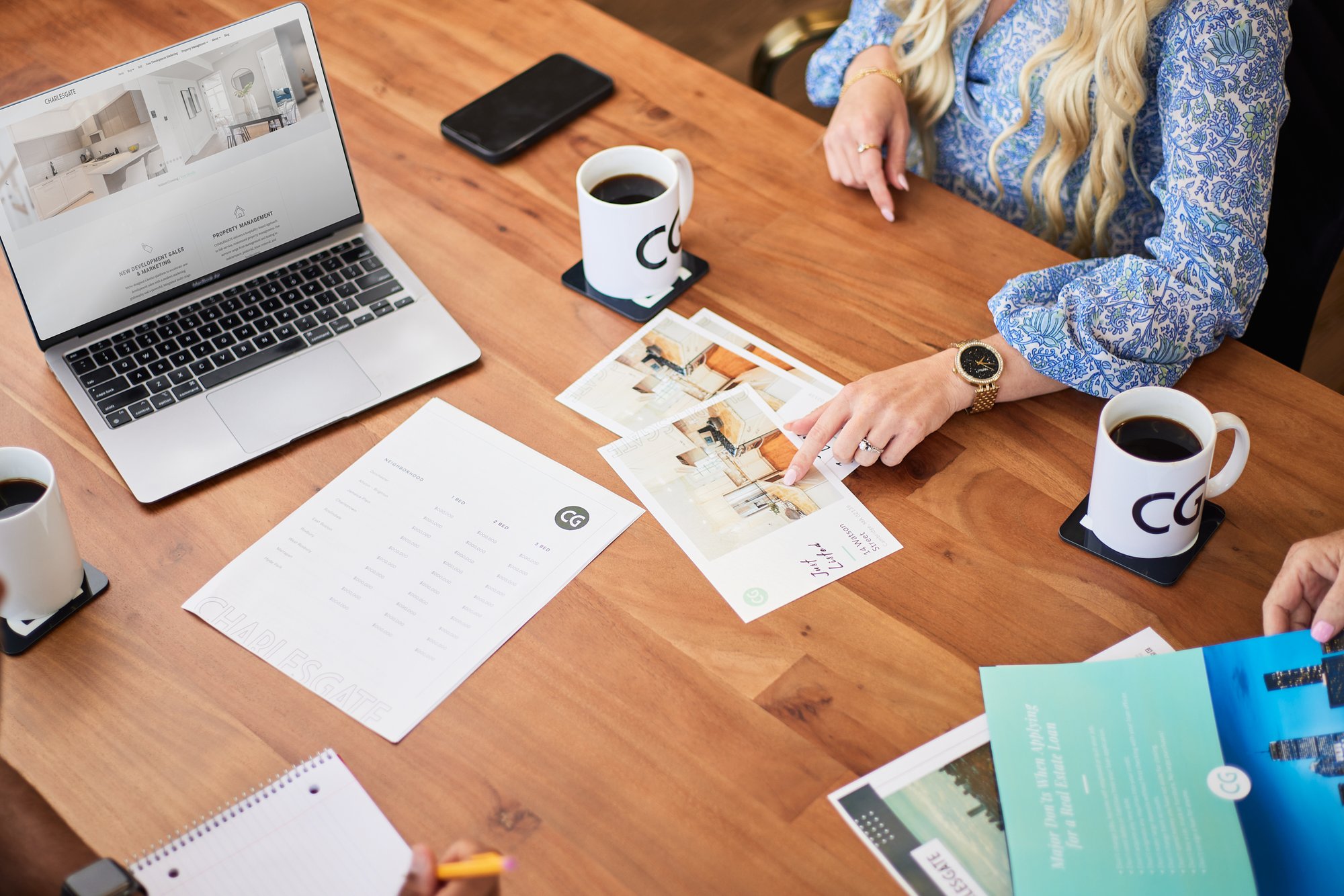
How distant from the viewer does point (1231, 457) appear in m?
0.94

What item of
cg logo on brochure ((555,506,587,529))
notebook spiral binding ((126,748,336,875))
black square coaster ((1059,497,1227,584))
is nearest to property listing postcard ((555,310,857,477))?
cg logo on brochure ((555,506,587,529))

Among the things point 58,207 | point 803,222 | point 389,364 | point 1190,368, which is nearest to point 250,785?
point 389,364

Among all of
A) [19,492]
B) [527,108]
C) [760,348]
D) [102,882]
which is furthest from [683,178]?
[102,882]

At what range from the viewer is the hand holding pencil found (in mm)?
725

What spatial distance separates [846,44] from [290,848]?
117 centimetres

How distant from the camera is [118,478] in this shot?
104 centimetres

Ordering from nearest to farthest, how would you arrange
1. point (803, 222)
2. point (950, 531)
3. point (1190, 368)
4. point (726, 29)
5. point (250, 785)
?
point (250, 785)
point (950, 531)
point (1190, 368)
point (803, 222)
point (726, 29)

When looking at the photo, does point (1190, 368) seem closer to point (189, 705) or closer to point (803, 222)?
point (803, 222)

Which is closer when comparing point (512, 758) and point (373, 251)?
point (512, 758)

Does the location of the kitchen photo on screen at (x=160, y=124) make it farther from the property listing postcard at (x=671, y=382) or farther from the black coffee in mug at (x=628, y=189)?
the property listing postcard at (x=671, y=382)

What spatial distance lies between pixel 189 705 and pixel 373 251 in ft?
1.73

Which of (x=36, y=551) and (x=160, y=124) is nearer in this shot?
(x=36, y=551)

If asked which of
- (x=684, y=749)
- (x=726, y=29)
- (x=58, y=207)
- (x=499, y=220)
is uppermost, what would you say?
(x=58, y=207)

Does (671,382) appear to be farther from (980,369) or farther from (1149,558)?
(1149,558)
